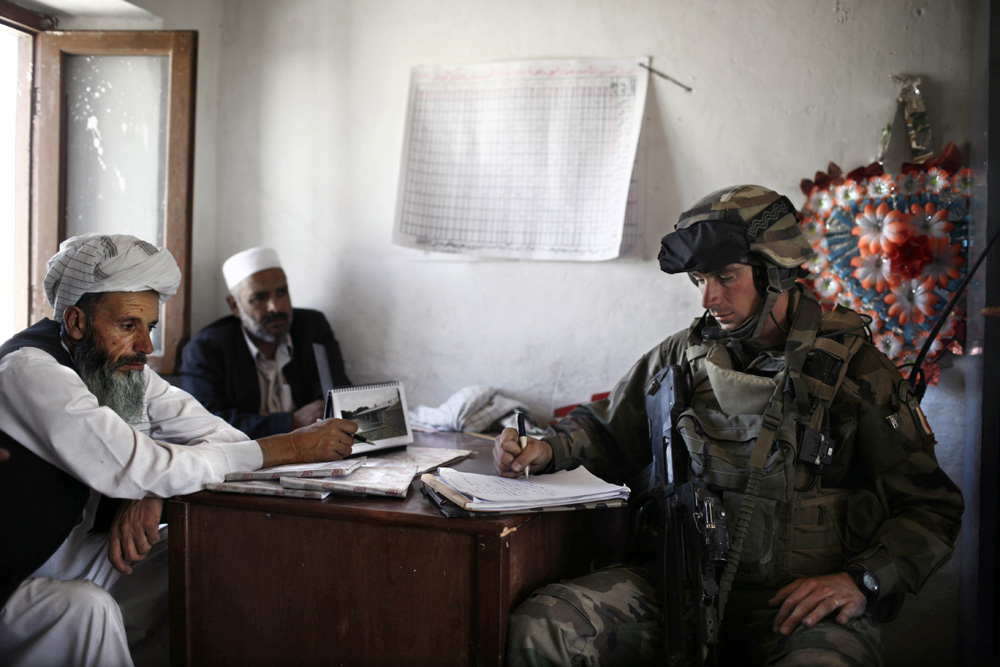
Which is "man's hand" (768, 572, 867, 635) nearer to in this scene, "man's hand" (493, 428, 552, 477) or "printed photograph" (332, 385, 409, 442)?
"man's hand" (493, 428, 552, 477)

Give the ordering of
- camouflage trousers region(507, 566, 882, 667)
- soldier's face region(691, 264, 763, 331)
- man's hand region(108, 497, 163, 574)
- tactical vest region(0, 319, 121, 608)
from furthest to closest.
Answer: soldier's face region(691, 264, 763, 331)
man's hand region(108, 497, 163, 574)
tactical vest region(0, 319, 121, 608)
camouflage trousers region(507, 566, 882, 667)

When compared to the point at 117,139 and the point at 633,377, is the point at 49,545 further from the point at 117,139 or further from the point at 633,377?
the point at 117,139

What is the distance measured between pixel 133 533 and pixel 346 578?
22.7 inches

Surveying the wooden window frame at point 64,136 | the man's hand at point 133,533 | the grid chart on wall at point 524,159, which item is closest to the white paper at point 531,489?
the man's hand at point 133,533

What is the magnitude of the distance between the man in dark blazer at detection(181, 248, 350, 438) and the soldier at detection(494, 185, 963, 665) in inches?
58.9

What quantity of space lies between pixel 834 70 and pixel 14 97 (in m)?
3.16

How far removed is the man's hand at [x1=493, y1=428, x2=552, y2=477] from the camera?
1945mm

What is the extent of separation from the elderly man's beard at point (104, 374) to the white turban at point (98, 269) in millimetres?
106

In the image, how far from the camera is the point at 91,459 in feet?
5.69

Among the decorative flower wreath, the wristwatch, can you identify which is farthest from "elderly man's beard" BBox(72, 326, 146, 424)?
the decorative flower wreath

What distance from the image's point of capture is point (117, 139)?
3129 mm

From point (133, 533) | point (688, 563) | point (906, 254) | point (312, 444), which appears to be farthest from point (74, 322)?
point (906, 254)

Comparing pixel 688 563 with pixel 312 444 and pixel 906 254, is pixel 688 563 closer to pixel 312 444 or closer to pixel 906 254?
pixel 312 444

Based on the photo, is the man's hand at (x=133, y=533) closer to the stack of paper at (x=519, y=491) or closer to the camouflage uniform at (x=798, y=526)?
the stack of paper at (x=519, y=491)
